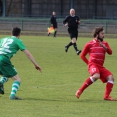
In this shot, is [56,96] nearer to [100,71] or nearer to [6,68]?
[100,71]

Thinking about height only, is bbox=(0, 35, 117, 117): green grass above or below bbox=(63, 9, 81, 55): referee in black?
below

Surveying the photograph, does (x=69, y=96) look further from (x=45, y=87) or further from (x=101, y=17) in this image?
(x=101, y=17)

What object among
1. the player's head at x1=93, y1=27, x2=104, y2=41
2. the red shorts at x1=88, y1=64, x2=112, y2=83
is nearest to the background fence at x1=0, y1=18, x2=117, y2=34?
the player's head at x1=93, y1=27, x2=104, y2=41

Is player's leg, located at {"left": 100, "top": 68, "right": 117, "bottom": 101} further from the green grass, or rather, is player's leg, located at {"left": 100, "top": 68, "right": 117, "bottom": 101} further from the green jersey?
the green jersey

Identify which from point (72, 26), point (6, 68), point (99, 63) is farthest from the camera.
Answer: point (72, 26)

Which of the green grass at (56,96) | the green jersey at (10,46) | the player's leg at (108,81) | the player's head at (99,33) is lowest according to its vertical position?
the green grass at (56,96)

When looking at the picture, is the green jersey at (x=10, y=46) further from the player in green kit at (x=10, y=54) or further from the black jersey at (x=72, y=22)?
the black jersey at (x=72, y=22)

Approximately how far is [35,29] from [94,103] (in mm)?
38766

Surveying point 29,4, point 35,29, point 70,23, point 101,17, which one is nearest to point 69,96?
point 70,23

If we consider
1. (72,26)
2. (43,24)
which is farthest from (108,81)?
(43,24)

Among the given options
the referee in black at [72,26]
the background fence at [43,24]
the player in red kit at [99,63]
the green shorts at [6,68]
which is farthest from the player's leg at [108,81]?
the background fence at [43,24]

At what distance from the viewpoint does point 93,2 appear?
54844mm

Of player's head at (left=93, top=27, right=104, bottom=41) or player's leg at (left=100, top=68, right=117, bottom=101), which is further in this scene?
player's head at (left=93, top=27, right=104, bottom=41)

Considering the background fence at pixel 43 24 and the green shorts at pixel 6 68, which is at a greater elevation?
the green shorts at pixel 6 68
